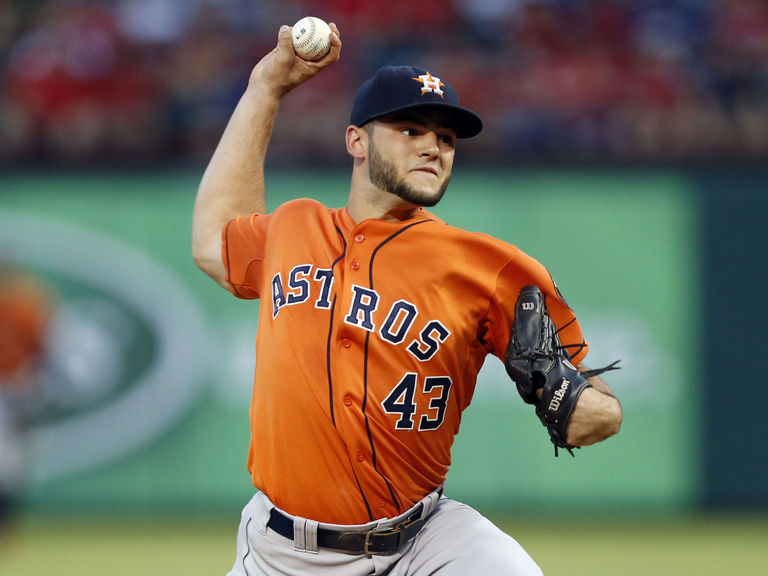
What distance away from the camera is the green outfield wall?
8422mm

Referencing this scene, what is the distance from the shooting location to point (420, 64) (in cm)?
1050

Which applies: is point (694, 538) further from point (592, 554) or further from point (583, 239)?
point (583, 239)

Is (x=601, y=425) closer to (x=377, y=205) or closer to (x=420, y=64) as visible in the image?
(x=377, y=205)

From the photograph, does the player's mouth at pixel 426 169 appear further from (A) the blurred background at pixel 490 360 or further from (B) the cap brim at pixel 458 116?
(A) the blurred background at pixel 490 360

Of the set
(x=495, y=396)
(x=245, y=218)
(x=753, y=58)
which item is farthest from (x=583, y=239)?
(x=245, y=218)

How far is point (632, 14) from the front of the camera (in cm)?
1114

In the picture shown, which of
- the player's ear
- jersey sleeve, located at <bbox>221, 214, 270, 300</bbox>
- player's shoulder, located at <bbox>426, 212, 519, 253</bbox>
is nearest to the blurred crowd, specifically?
jersey sleeve, located at <bbox>221, 214, 270, 300</bbox>

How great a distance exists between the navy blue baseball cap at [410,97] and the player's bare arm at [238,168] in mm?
428

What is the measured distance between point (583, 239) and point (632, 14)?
3640 mm

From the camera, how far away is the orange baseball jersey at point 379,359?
11.4 ft

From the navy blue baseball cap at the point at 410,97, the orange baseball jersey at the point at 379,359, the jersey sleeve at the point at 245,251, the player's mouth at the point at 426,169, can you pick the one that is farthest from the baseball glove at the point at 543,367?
the jersey sleeve at the point at 245,251

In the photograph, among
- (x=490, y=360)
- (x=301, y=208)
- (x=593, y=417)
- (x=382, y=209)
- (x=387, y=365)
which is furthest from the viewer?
(x=490, y=360)

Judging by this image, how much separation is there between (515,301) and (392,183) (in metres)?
0.55

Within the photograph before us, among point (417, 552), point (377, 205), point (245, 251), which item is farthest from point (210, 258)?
point (417, 552)
